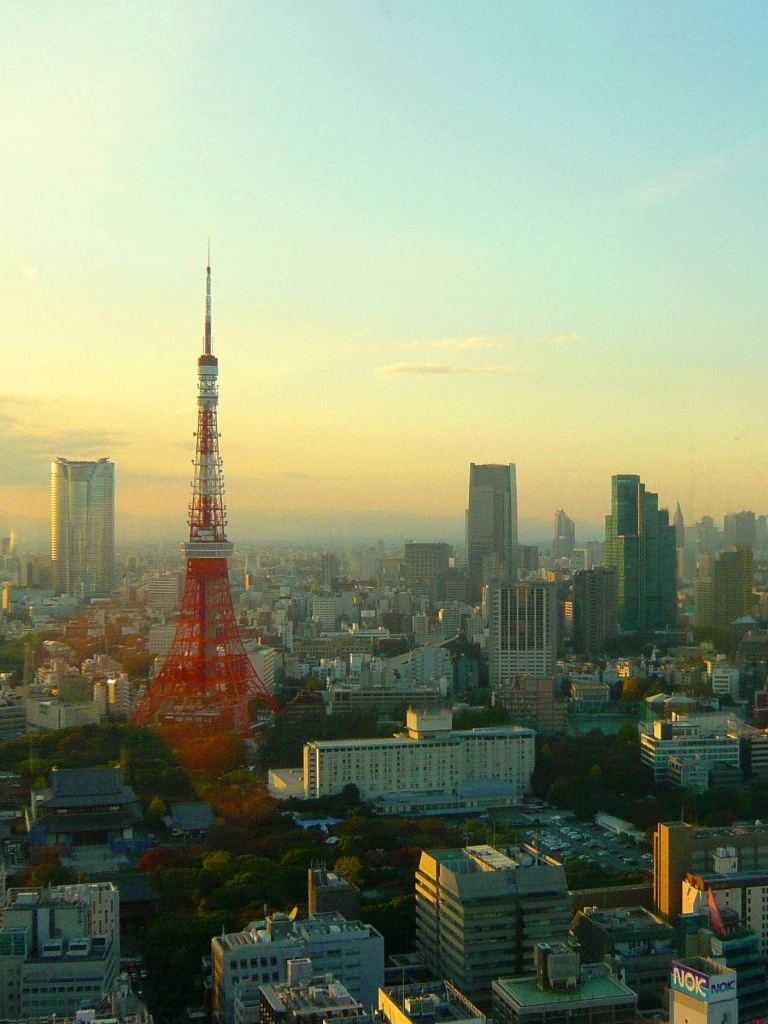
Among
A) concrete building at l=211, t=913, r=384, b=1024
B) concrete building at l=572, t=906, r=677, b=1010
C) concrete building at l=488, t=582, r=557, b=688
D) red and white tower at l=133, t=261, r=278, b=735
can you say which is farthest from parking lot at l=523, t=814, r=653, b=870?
concrete building at l=488, t=582, r=557, b=688

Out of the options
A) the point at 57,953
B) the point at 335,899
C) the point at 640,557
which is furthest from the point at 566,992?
the point at 640,557

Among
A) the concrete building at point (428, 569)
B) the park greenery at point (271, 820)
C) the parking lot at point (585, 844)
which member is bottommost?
the parking lot at point (585, 844)

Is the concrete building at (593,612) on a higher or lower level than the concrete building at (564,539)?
lower

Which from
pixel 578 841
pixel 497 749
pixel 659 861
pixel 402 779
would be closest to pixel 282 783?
pixel 402 779

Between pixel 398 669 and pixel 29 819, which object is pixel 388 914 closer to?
pixel 29 819

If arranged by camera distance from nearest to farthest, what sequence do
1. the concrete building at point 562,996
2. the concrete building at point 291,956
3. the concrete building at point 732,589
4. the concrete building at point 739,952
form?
the concrete building at point 562,996, the concrete building at point 291,956, the concrete building at point 739,952, the concrete building at point 732,589

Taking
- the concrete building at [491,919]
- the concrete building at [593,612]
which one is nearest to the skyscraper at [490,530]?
the concrete building at [593,612]

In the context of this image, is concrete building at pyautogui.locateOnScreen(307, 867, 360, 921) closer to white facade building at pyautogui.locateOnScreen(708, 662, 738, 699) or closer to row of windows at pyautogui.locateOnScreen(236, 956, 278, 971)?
row of windows at pyautogui.locateOnScreen(236, 956, 278, 971)

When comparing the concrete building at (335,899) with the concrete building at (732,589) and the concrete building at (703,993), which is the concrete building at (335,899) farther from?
the concrete building at (732,589)
